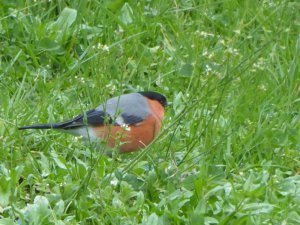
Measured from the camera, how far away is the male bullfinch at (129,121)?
558cm

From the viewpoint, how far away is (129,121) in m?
5.86

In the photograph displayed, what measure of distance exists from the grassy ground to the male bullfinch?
0.31 feet

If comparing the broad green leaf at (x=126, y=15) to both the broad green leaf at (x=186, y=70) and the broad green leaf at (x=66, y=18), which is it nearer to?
the broad green leaf at (x=66, y=18)

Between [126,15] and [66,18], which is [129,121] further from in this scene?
[126,15]

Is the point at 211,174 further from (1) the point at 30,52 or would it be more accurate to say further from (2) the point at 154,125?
(1) the point at 30,52

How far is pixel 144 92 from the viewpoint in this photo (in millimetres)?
6164

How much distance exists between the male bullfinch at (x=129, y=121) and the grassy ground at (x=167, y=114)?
0.09m

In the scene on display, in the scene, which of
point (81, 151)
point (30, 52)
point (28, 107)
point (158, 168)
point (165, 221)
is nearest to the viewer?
point (165, 221)

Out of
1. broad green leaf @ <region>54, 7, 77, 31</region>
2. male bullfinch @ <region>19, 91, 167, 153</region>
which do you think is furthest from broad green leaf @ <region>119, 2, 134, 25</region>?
male bullfinch @ <region>19, 91, 167, 153</region>

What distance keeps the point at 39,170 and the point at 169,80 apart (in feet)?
5.94

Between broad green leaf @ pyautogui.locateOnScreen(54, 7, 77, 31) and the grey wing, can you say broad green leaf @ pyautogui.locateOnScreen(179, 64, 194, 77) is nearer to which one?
the grey wing

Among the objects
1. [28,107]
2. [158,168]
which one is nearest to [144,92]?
[28,107]

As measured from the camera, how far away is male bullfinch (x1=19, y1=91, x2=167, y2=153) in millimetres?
5582

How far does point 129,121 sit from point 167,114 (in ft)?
1.60
